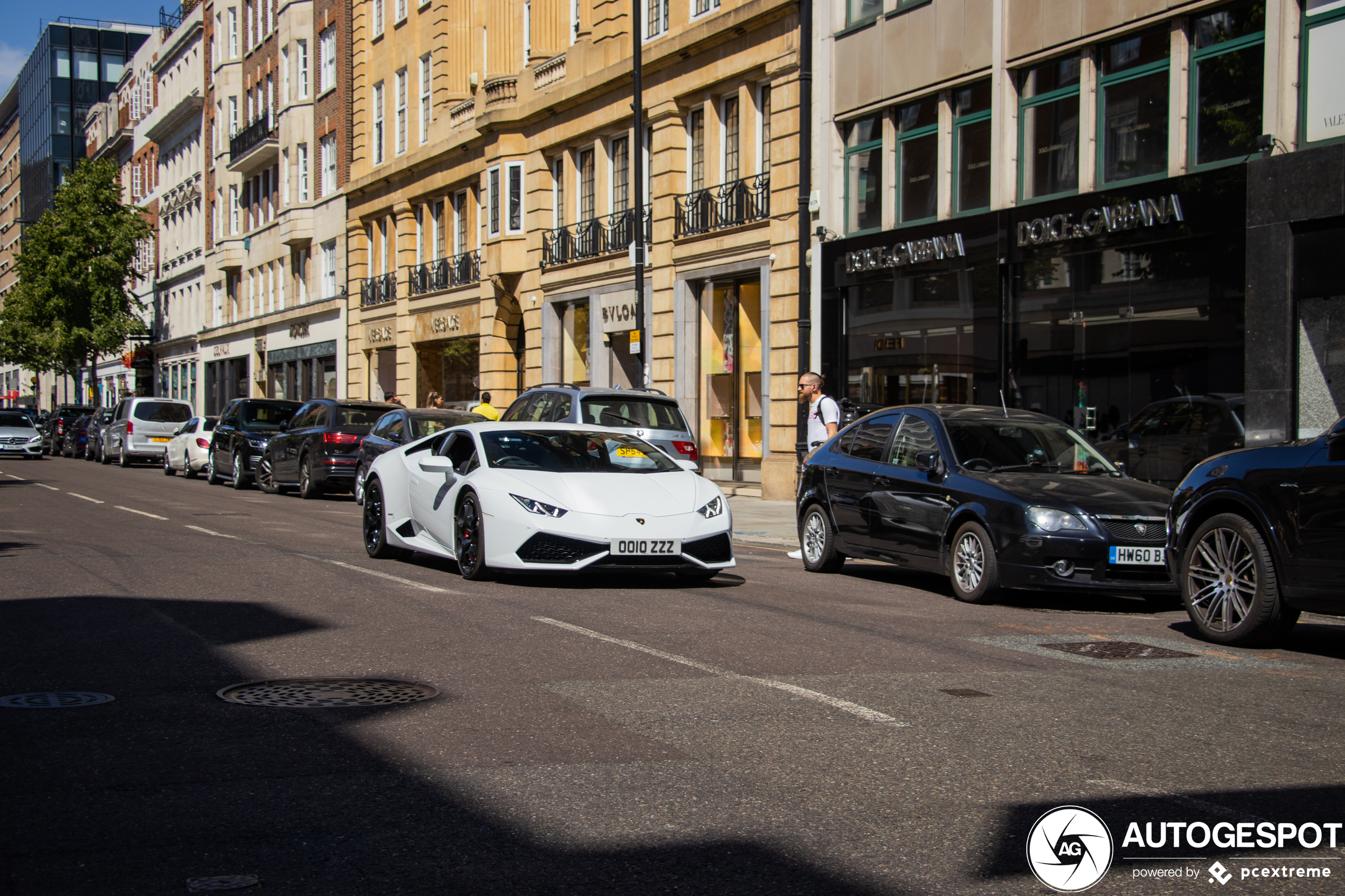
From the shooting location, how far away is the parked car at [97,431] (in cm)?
4678

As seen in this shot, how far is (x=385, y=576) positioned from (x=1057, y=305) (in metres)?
11.4

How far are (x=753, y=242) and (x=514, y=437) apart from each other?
14897 millimetres

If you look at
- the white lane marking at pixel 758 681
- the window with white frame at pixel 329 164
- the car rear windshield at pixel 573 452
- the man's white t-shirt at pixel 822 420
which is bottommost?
the white lane marking at pixel 758 681

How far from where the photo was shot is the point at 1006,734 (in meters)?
5.94

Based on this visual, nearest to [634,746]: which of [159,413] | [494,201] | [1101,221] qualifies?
[1101,221]

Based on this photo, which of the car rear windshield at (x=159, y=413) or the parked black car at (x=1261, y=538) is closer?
the parked black car at (x=1261, y=538)

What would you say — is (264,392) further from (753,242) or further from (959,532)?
(959,532)

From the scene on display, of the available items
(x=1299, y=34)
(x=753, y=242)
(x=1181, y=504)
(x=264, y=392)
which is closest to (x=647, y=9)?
(x=753, y=242)

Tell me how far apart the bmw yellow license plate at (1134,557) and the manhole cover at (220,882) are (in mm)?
7930

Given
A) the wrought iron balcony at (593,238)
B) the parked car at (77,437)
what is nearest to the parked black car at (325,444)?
the wrought iron balcony at (593,238)

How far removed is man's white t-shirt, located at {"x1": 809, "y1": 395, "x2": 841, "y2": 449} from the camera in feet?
53.0

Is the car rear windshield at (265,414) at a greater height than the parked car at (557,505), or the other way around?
the car rear windshield at (265,414)

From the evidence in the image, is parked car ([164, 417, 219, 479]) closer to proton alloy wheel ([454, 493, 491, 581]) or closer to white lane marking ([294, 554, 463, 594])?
white lane marking ([294, 554, 463, 594])
